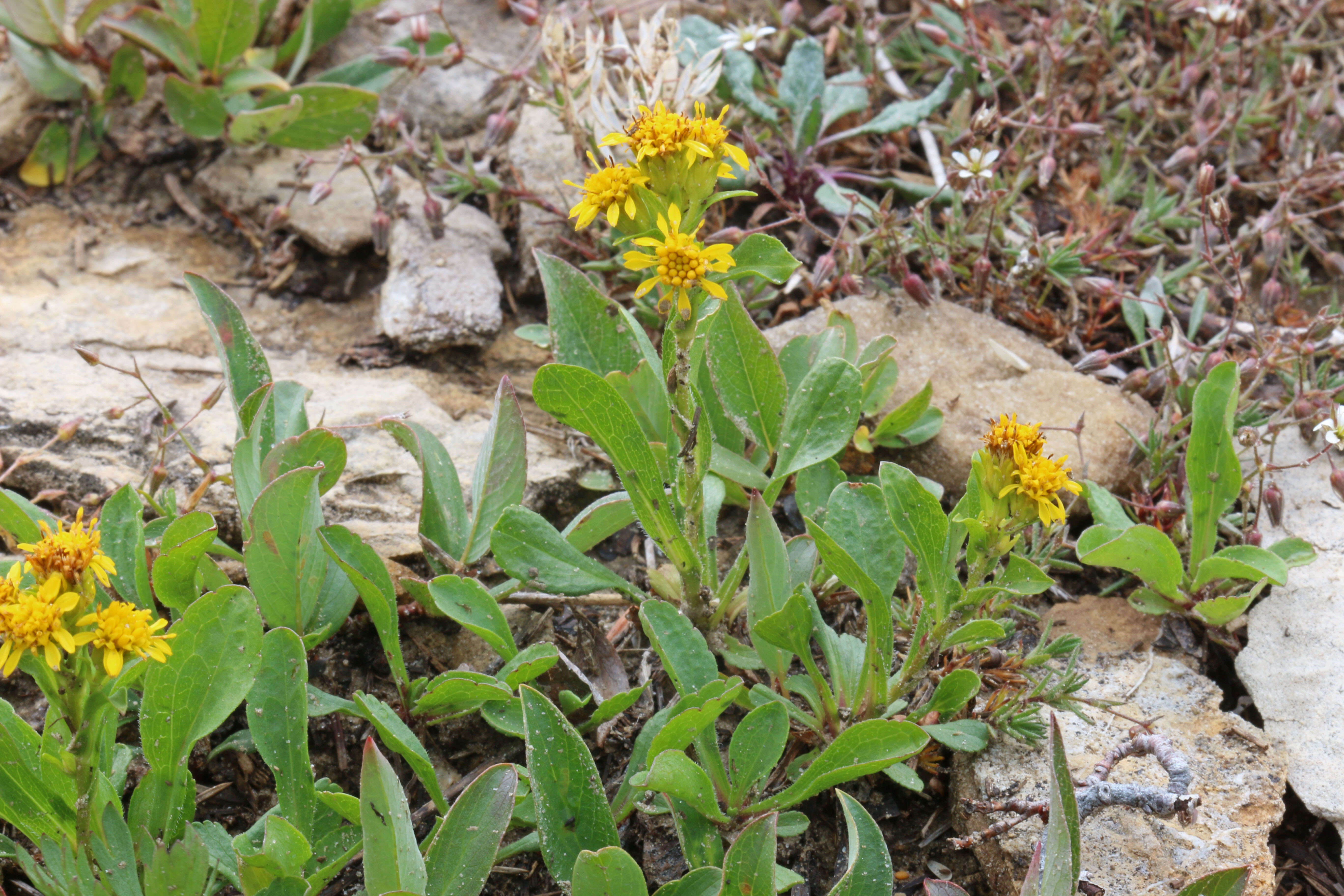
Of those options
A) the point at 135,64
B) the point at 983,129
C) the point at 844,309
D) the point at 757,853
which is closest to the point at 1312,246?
the point at 983,129

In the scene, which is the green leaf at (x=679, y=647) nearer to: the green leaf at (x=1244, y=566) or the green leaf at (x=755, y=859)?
the green leaf at (x=755, y=859)

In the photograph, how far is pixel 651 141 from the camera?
206cm

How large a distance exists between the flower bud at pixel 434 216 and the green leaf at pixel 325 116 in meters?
0.43

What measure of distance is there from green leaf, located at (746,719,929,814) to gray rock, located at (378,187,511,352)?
1.81 metres

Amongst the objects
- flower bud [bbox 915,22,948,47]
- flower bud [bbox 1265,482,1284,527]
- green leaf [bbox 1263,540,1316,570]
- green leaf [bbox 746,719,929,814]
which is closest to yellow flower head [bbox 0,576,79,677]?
green leaf [bbox 746,719,929,814]

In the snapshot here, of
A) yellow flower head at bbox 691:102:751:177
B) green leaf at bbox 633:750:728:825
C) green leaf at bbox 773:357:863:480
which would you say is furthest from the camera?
green leaf at bbox 773:357:863:480

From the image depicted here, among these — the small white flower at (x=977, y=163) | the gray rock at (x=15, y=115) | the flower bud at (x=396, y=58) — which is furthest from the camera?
the gray rock at (x=15, y=115)

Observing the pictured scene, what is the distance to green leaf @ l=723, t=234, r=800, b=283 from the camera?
7.25 feet

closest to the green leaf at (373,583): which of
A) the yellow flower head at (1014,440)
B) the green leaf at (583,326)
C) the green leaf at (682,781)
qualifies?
the green leaf at (682,781)

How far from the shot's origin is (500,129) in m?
3.70

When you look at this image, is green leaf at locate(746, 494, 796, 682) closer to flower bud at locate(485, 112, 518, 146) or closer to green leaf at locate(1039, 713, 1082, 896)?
green leaf at locate(1039, 713, 1082, 896)

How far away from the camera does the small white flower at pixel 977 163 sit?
3.17 m

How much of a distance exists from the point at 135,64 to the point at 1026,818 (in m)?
3.98

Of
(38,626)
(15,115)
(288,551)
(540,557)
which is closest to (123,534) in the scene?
(288,551)
